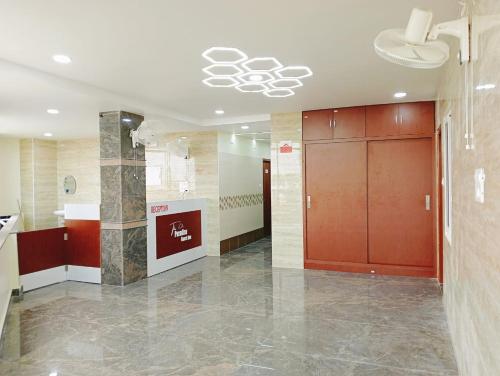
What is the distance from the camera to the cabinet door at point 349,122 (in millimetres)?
6211

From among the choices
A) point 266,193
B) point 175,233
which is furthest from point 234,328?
point 266,193

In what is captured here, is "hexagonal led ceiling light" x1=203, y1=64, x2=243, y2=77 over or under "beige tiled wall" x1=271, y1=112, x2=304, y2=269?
over

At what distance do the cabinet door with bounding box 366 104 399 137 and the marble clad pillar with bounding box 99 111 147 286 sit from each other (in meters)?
3.91

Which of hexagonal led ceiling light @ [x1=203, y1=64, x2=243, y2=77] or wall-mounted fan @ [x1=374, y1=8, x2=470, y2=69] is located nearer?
wall-mounted fan @ [x1=374, y1=8, x2=470, y2=69]

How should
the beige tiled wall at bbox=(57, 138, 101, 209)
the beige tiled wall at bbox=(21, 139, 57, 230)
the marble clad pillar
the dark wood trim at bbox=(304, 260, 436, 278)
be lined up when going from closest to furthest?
the marble clad pillar, the dark wood trim at bbox=(304, 260, 436, 278), the beige tiled wall at bbox=(21, 139, 57, 230), the beige tiled wall at bbox=(57, 138, 101, 209)

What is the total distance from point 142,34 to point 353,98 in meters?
3.50

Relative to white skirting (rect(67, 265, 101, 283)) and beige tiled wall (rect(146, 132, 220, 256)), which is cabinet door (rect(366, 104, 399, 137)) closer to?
beige tiled wall (rect(146, 132, 220, 256))

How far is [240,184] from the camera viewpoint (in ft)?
29.6

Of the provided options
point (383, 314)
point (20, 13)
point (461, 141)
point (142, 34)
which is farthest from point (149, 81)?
point (383, 314)

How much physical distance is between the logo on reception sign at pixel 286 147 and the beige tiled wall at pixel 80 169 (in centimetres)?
538

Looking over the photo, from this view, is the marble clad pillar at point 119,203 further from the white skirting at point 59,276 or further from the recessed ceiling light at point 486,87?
the recessed ceiling light at point 486,87

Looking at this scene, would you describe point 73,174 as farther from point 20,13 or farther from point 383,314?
point 383,314

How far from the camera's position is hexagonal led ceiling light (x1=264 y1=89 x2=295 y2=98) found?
201 inches

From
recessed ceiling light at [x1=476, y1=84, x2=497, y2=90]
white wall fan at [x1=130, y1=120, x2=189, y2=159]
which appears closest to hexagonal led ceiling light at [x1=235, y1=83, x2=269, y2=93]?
white wall fan at [x1=130, y1=120, x2=189, y2=159]
